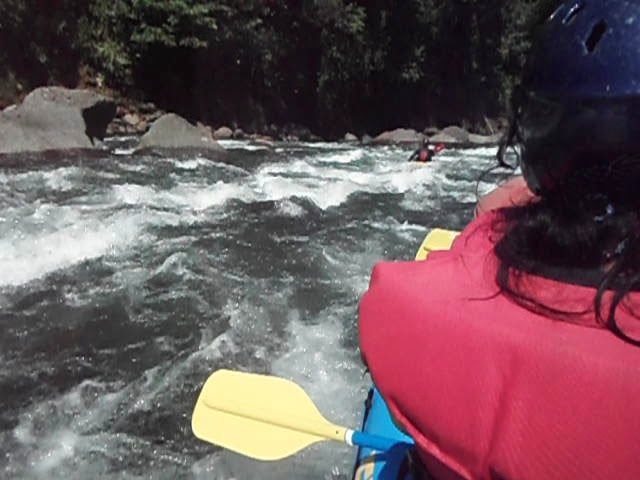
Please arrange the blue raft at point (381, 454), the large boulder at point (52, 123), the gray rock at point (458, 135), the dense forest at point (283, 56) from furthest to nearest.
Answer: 1. the gray rock at point (458, 135)
2. the dense forest at point (283, 56)
3. the large boulder at point (52, 123)
4. the blue raft at point (381, 454)

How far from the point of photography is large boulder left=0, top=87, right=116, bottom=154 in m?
7.74

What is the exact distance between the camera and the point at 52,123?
8.20 m

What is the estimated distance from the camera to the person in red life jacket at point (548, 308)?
74cm

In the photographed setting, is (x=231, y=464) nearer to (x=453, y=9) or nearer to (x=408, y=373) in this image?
(x=408, y=373)

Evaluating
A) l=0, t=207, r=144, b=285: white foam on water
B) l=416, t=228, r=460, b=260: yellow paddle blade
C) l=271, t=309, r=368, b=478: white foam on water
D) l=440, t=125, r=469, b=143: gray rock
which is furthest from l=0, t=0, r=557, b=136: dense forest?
l=416, t=228, r=460, b=260: yellow paddle blade

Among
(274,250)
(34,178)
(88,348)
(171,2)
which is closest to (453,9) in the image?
(171,2)

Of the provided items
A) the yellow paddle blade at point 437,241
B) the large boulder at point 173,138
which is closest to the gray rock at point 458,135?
the large boulder at point 173,138

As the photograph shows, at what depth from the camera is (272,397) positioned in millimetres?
1598

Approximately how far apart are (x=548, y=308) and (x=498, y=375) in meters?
0.09

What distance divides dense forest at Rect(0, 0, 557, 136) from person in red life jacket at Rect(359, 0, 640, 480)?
9.50m

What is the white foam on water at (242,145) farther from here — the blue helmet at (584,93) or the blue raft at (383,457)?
the blue helmet at (584,93)

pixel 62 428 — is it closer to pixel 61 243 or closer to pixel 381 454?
pixel 381 454

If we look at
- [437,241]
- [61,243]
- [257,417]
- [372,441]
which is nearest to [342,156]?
[61,243]

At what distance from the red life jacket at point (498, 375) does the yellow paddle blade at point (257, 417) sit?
63cm
